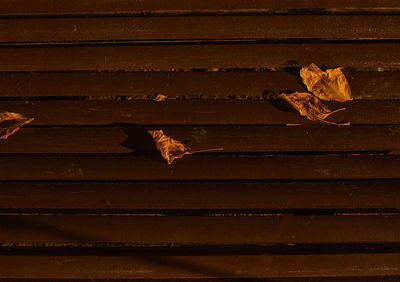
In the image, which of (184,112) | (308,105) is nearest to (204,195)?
(184,112)

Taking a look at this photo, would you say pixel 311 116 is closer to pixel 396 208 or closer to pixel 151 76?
pixel 396 208

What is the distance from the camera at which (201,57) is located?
4.65 feet

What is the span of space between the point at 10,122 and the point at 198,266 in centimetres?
117

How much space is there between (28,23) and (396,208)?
81.9 inches

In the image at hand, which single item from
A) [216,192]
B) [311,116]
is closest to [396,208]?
[311,116]

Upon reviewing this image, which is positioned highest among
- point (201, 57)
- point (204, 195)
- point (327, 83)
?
point (201, 57)

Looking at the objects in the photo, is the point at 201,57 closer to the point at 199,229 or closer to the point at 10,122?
the point at 199,229

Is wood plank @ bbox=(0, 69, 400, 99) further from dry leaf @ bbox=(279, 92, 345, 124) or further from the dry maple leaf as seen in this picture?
the dry maple leaf

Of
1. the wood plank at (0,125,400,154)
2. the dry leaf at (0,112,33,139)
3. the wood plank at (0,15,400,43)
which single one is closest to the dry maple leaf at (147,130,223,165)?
the wood plank at (0,125,400,154)

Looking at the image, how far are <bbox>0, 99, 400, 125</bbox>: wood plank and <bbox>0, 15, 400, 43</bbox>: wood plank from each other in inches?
13.3

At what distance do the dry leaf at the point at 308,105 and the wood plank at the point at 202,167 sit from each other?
Answer: 205 millimetres

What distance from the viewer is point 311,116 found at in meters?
1.36

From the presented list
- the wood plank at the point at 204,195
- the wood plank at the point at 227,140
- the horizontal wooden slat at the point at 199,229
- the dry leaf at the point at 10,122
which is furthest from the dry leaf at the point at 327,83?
the dry leaf at the point at 10,122

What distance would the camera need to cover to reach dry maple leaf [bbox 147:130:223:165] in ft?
4.42
